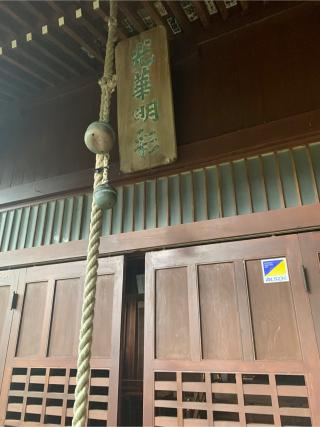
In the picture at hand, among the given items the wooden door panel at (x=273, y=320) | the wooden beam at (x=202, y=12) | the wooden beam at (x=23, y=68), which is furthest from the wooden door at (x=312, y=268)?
the wooden beam at (x=23, y=68)

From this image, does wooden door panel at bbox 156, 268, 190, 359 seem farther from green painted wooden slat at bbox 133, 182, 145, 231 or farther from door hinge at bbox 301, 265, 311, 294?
door hinge at bbox 301, 265, 311, 294

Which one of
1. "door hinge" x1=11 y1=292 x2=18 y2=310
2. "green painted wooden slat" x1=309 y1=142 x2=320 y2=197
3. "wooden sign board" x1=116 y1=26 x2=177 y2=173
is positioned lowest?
"door hinge" x1=11 y1=292 x2=18 y2=310

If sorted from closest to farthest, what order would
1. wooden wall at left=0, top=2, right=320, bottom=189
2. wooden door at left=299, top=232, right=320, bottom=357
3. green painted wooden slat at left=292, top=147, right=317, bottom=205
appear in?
wooden door at left=299, top=232, right=320, bottom=357 < green painted wooden slat at left=292, top=147, right=317, bottom=205 < wooden wall at left=0, top=2, right=320, bottom=189

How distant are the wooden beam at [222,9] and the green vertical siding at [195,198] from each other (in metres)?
1.38

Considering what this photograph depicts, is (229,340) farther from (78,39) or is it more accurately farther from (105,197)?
(78,39)

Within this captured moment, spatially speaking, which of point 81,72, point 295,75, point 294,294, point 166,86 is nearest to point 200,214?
point 294,294

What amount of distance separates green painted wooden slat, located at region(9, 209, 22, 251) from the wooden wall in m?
0.35

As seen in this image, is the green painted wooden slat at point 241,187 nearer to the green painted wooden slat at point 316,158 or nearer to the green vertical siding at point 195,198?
the green vertical siding at point 195,198

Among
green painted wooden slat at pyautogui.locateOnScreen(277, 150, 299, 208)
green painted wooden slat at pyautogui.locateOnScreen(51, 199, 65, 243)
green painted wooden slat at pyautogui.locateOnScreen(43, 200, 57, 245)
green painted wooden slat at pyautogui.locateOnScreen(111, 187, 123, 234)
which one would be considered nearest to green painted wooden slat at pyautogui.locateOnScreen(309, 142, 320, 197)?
green painted wooden slat at pyautogui.locateOnScreen(277, 150, 299, 208)

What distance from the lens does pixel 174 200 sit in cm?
265

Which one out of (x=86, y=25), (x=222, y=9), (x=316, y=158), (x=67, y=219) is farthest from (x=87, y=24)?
(x=316, y=158)

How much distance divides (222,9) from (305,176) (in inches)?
65.2

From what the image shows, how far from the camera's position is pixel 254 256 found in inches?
87.8

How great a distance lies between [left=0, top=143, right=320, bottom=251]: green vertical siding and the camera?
2.32 m
